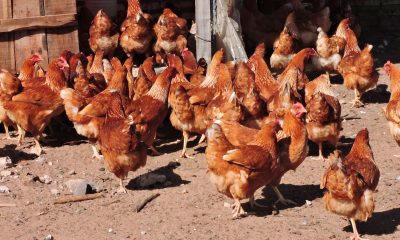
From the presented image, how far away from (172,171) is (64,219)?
191 cm

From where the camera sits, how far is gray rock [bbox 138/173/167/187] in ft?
28.6

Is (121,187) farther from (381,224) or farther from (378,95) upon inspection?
(378,95)

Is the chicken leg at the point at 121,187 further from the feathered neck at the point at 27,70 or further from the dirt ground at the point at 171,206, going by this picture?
the feathered neck at the point at 27,70

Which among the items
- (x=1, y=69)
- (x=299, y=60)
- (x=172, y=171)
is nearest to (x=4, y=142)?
(x=1, y=69)

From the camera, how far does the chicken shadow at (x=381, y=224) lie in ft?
23.7

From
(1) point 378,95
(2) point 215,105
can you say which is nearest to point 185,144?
(2) point 215,105

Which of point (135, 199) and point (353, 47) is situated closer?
point (135, 199)

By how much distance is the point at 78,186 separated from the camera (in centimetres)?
848

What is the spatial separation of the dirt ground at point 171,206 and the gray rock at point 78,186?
10 cm

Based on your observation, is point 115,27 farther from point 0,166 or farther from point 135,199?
point 135,199

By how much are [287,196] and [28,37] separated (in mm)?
4780

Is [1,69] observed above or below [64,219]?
above

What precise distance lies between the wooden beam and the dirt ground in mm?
1714

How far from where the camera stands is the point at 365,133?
24.2 feet
